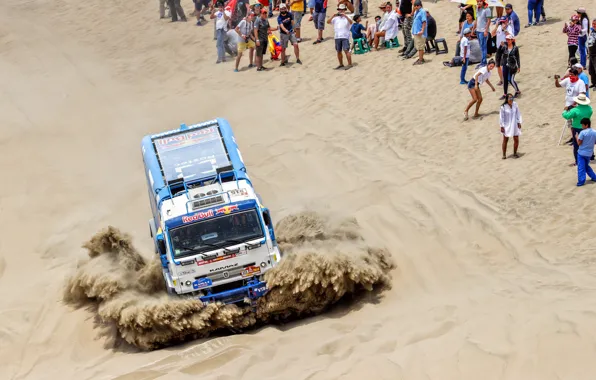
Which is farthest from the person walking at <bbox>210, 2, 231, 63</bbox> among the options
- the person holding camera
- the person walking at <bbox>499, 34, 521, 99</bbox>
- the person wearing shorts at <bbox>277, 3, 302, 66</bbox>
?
the person walking at <bbox>499, 34, 521, 99</bbox>

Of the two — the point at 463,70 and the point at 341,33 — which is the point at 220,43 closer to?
the point at 341,33

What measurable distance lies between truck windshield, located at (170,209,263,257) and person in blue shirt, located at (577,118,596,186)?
22.8ft

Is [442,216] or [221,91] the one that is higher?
[221,91]

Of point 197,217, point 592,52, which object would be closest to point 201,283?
point 197,217

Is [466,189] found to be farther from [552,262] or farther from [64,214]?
[64,214]

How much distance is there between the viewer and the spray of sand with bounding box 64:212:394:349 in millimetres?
13242

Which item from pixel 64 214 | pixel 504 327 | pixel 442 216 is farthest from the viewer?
pixel 64 214

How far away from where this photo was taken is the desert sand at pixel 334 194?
12.1 metres

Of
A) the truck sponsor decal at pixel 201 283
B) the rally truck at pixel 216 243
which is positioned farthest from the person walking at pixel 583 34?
the truck sponsor decal at pixel 201 283

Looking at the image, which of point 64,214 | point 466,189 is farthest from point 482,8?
point 64,214

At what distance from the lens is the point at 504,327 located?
11.9 m

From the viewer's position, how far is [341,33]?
Answer: 25.4 metres

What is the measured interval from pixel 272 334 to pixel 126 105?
16.2 metres

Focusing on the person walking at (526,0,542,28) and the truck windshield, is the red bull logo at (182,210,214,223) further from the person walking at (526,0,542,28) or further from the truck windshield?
the person walking at (526,0,542,28)
